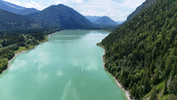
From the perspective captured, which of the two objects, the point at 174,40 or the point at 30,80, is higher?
the point at 174,40

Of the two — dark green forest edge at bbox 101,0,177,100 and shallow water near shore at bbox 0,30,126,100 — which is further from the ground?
dark green forest edge at bbox 101,0,177,100

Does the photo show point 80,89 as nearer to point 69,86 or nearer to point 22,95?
point 69,86

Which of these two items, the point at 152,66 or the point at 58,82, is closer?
the point at 152,66

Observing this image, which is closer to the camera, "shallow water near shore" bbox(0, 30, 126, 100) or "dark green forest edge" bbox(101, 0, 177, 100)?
"dark green forest edge" bbox(101, 0, 177, 100)

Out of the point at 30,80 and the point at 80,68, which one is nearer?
the point at 30,80

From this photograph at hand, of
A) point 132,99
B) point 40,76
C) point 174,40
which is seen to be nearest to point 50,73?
point 40,76

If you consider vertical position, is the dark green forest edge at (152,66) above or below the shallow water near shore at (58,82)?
above

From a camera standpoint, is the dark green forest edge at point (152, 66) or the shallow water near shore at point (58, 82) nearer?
the dark green forest edge at point (152, 66)

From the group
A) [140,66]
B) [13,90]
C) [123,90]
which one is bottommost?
[13,90]

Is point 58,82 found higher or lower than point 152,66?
lower

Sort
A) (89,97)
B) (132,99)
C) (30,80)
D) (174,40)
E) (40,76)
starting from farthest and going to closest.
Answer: (40,76)
(30,80)
(174,40)
(89,97)
(132,99)

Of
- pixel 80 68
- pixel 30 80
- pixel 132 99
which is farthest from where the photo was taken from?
pixel 80 68
